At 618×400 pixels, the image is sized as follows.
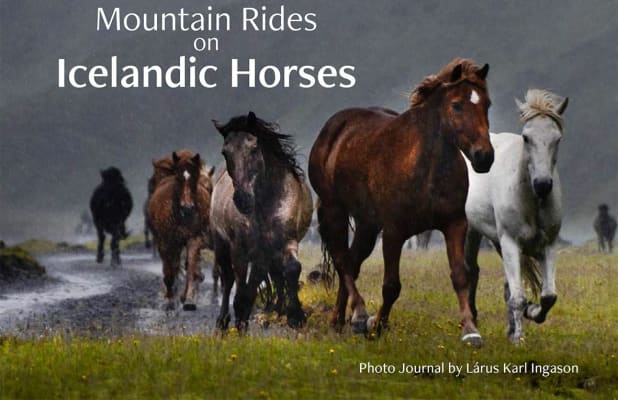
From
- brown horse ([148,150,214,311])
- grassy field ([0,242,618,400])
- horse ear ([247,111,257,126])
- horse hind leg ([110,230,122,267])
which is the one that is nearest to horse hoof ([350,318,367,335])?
grassy field ([0,242,618,400])

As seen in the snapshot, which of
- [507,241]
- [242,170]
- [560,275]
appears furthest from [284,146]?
[560,275]

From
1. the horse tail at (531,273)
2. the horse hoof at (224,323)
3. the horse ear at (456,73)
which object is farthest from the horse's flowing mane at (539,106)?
the horse hoof at (224,323)

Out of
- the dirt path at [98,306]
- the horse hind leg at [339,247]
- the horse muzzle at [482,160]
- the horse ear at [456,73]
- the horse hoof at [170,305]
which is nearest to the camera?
the horse muzzle at [482,160]

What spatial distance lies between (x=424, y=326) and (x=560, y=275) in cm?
902

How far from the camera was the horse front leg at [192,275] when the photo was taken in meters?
17.9

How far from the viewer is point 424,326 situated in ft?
45.3

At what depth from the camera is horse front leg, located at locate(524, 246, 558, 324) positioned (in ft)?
39.6

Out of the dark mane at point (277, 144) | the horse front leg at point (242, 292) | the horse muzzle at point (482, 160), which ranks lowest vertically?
the horse front leg at point (242, 292)

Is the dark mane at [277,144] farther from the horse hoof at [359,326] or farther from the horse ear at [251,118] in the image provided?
the horse hoof at [359,326]

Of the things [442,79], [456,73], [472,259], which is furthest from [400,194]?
[472,259]

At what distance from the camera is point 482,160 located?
10625 millimetres

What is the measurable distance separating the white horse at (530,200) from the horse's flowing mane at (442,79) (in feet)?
3.86

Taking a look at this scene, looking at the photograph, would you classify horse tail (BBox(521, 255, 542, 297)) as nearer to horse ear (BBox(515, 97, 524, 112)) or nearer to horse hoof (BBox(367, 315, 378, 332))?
horse ear (BBox(515, 97, 524, 112))

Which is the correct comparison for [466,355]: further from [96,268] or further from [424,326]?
[96,268]
